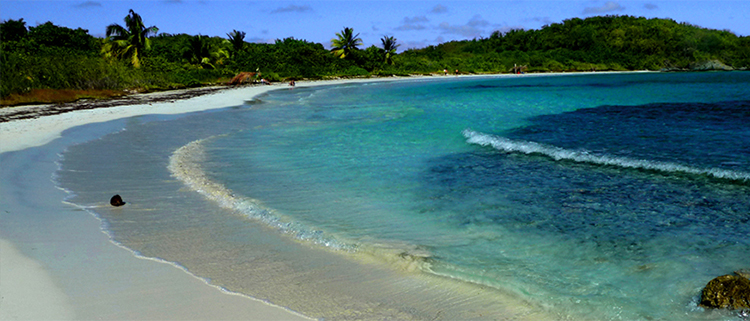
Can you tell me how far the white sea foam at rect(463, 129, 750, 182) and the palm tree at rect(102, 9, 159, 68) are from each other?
35509 mm

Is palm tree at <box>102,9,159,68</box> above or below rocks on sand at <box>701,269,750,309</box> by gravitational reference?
above

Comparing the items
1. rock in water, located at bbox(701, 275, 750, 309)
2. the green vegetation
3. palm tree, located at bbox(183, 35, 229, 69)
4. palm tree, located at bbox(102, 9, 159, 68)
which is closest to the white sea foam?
rock in water, located at bbox(701, 275, 750, 309)

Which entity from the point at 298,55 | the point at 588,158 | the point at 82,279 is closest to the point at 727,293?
the point at 82,279

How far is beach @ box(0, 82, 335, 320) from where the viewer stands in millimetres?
3777

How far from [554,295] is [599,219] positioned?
2447 millimetres

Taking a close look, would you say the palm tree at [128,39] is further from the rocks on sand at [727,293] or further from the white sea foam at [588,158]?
the rocks on sand at [727,293]

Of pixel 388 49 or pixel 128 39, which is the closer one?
pixel 128 39

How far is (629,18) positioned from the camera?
151 meters

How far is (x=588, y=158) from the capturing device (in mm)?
10664

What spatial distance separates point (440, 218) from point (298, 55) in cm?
6328

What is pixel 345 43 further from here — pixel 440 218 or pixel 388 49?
pixel 440 218

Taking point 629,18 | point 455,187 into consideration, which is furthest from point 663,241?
point 629,18

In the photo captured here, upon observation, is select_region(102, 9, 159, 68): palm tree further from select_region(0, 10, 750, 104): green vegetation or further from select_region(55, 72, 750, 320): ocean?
A: select_region(55, 72, 750, 320): ocean

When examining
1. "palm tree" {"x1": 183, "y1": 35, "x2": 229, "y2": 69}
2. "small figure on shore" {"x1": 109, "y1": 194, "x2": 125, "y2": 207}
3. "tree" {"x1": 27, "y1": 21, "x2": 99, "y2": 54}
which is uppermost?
"tree" {"x1": 27, "y1": 21, "x2": 99, "y2": 54}
